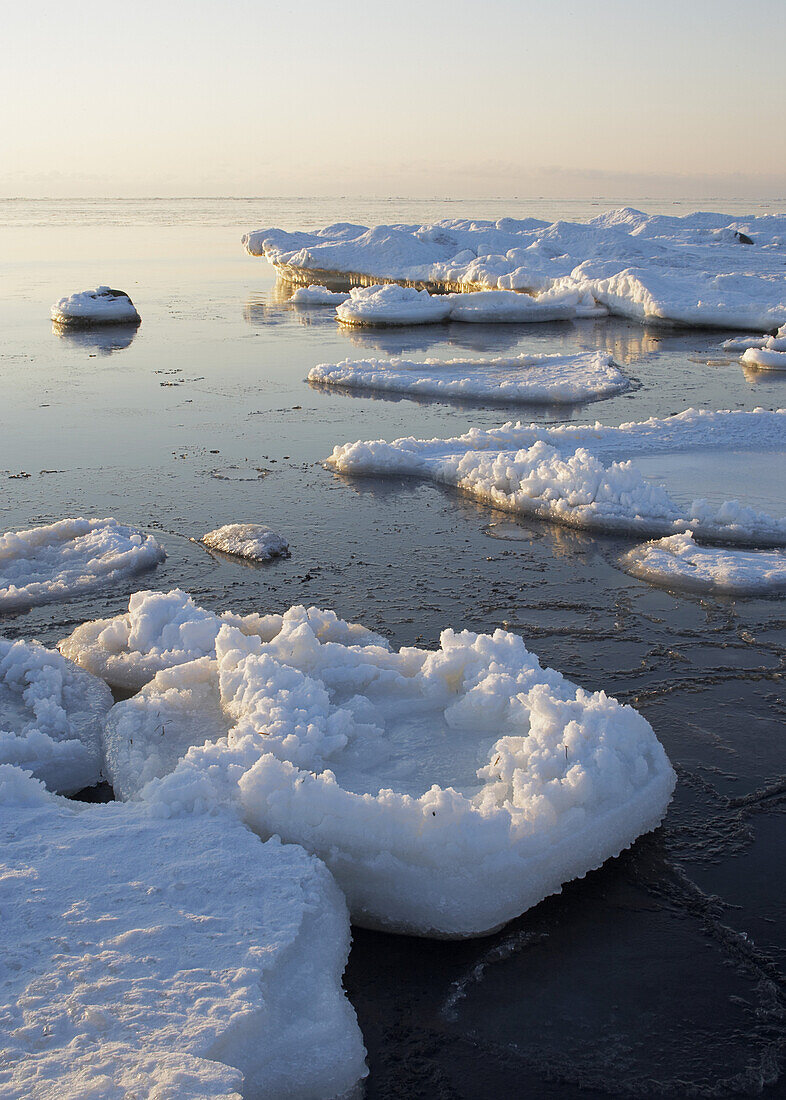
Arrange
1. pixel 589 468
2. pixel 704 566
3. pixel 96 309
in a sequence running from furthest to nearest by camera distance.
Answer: pixel 96 309 < pixel 589 468 < pixel 704 566

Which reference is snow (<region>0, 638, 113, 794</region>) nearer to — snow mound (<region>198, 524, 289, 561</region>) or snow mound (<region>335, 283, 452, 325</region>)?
snow mound (<region>198, 524, 289, 561</region>)

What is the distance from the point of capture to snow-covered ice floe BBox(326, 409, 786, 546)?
729 centimetres

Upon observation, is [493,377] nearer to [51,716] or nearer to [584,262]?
[51,716]

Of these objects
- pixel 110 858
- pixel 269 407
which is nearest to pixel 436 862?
pixel 110 858

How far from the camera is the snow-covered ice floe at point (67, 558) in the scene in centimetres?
620

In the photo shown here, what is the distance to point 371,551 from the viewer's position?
22.8 feet

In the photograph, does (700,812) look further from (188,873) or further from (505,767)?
(188,873)

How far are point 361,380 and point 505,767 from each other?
32.5ft

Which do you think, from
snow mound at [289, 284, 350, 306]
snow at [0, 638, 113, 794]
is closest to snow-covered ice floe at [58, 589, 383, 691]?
snow at [0, 638, 113, 794]

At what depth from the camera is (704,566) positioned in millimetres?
6441

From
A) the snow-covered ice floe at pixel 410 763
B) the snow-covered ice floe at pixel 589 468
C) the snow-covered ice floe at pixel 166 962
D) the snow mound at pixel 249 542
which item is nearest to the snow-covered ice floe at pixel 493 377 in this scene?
the snow-covered ice floe at pixel 589 468

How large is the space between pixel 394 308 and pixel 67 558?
43.6 ft

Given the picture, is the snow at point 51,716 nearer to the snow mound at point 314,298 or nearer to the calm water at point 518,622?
the calm water at point 518,622

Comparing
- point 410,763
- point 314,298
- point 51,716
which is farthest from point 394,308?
point 410,763
